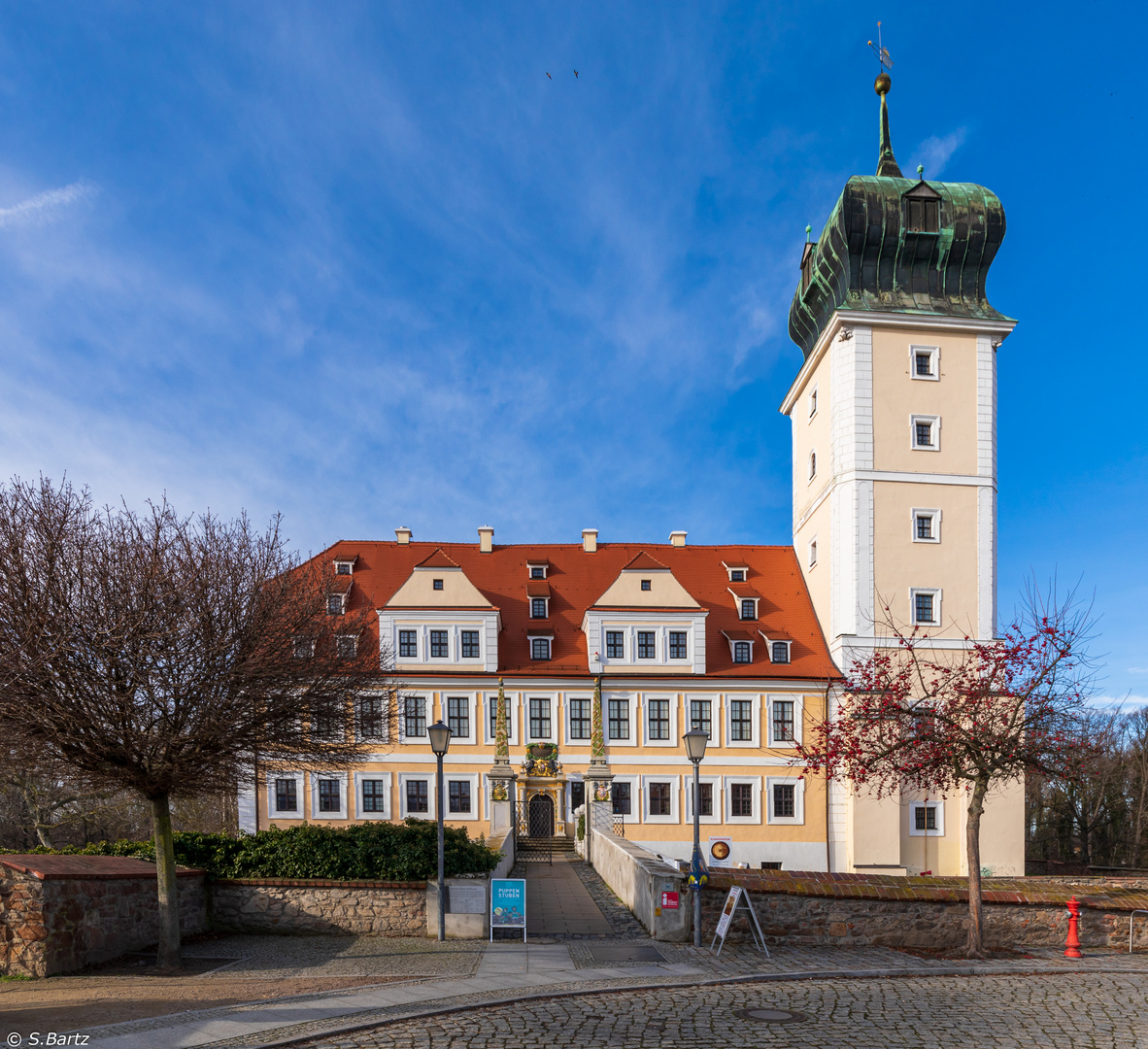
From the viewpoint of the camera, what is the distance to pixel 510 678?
→ 115ft

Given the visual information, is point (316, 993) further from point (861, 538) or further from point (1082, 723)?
point (861, 538)

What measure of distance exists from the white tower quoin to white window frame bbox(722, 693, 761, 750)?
3395 mm

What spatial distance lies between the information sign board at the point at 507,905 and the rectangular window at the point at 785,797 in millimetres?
21378

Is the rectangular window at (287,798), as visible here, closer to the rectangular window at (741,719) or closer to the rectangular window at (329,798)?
the rectangular window at (329,798)

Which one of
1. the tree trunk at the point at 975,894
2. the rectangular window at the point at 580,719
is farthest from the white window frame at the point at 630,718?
the tree trunk at the point at 975,894

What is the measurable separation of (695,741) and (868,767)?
12.3 ft

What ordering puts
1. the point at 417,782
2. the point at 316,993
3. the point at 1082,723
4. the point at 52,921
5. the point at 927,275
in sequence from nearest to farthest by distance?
the point at 316,993
the point at 52,921
the point at 1082,723
the point at 417,782
the point at 927,275

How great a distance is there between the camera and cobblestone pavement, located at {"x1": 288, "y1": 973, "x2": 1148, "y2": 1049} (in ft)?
30.6

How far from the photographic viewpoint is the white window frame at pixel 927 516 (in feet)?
115

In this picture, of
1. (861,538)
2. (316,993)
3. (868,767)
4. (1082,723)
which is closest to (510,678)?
(861,538)

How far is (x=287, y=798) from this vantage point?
1329 inches

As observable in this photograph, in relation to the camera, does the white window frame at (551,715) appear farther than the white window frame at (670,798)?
Yes

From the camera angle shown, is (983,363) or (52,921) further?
(983,363)

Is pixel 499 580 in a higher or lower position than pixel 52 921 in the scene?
higher
